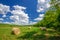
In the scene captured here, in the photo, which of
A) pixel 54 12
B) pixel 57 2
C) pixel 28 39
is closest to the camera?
pixel 28 39

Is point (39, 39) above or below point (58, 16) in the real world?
below

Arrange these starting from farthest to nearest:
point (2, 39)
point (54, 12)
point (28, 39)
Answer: point (54, 12) < point (28, 39) < point (2, 39)

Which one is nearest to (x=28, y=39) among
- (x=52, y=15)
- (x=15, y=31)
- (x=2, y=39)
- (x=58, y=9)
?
(x=2, y=39)

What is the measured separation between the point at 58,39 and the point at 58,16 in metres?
7.15

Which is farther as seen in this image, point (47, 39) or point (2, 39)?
point (47, 39)

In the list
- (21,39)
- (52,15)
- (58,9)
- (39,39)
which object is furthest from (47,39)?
(52,15)

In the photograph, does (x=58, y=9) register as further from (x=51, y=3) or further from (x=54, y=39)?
(x=54, y=39)

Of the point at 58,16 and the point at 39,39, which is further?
the point at 58,16

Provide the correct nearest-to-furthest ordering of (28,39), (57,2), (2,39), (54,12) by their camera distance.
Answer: (2,39), (28,39), (57,2), (54,12)

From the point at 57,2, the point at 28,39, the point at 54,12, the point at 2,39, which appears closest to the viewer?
the point at 2,39

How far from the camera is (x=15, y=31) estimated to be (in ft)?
107

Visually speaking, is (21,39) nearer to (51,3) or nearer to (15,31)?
(15,31)

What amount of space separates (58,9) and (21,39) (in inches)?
354

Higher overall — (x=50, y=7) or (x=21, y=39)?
(x=50, y=7)
